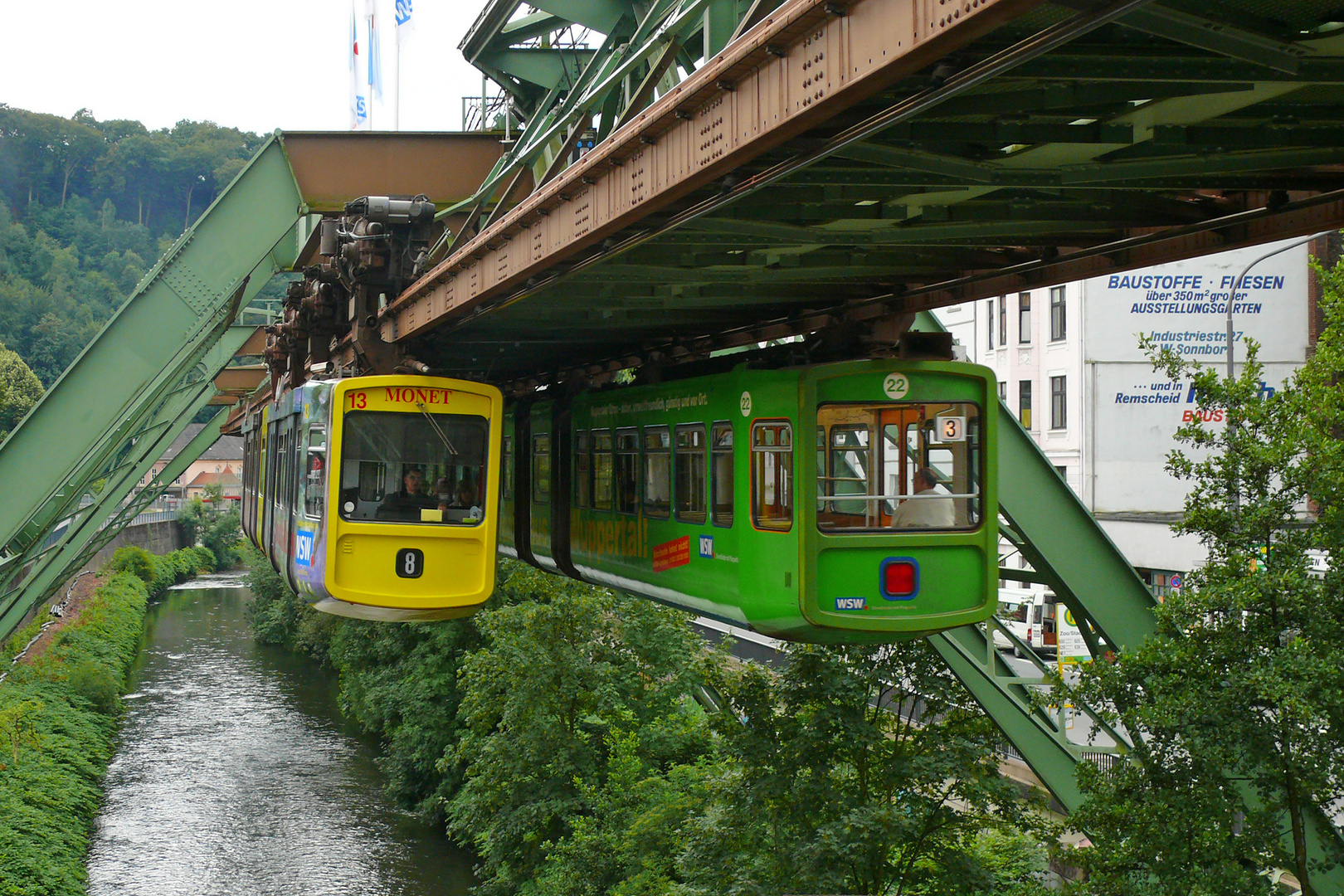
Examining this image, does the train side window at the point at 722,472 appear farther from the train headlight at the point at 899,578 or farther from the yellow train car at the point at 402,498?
the yellow train car at the point at 402,498

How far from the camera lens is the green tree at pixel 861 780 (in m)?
10.9

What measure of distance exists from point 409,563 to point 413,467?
721 mm

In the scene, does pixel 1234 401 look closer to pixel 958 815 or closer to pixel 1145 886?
pixel 1145 886

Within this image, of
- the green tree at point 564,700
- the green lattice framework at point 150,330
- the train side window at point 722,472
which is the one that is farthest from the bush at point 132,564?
the train side window at point 722,472

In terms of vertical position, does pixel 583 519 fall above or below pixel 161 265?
below

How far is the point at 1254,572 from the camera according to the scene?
307 inches

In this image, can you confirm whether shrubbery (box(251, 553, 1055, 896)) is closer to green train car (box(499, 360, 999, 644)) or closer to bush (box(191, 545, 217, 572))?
green train car (box(499, 360, 999, 644))

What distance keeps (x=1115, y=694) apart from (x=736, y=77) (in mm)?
5284

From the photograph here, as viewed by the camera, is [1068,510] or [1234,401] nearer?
[1234,401]

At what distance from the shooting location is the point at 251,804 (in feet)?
84.2

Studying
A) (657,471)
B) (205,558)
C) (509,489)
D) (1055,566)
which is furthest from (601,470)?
(205,558)

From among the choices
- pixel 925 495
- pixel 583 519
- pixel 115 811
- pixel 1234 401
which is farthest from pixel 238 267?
pixel 115 811

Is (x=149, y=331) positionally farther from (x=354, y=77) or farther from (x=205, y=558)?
(x=205, y=558)

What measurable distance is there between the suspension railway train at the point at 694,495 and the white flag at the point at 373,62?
15.3 meters
